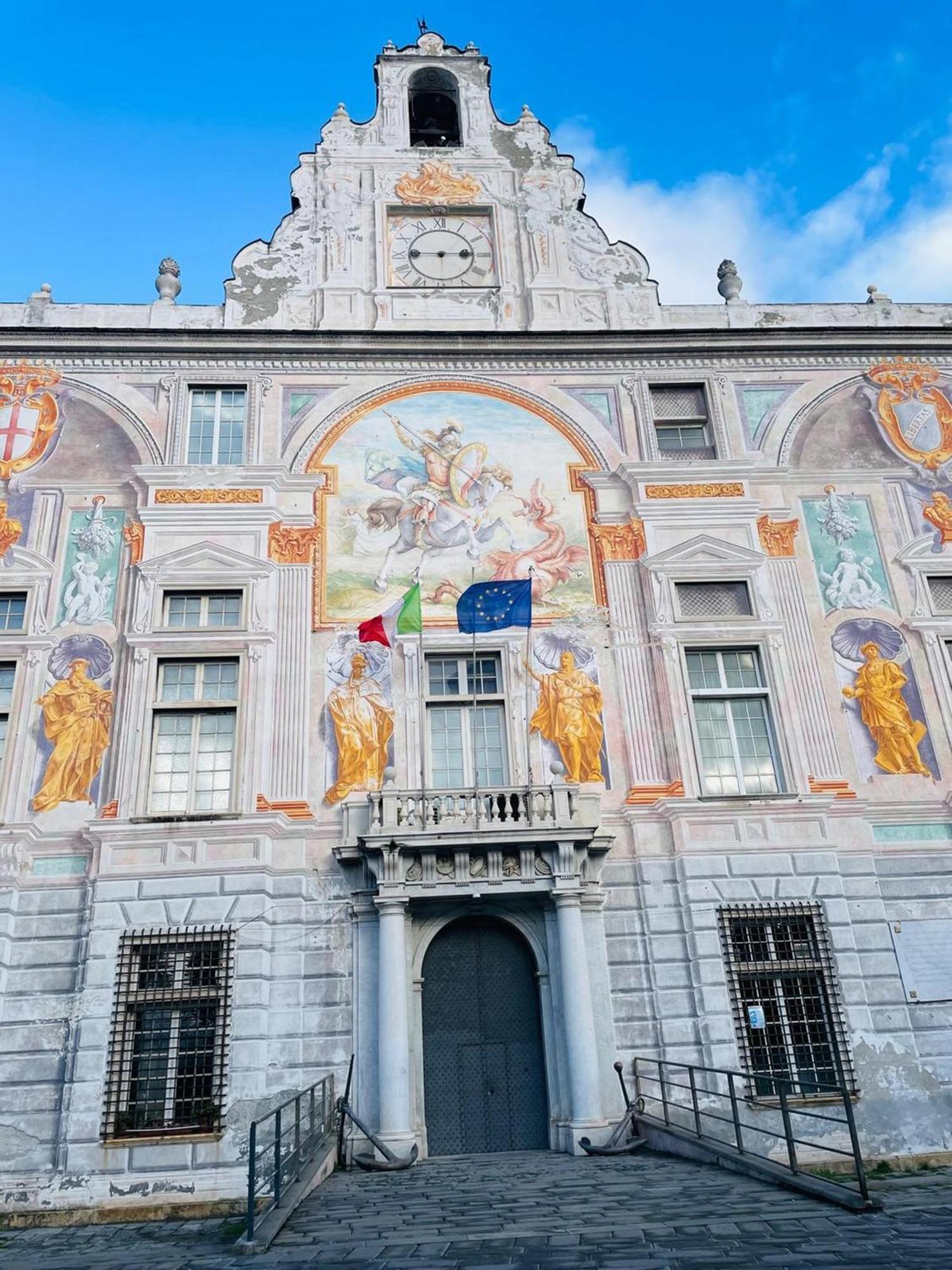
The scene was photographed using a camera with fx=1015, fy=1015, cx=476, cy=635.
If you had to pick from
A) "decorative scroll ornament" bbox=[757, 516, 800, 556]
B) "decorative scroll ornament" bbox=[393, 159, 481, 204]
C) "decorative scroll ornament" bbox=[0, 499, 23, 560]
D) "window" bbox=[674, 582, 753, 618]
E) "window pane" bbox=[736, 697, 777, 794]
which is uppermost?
"decorative scroll ornament" bbox=[393, 159, 481, 204]

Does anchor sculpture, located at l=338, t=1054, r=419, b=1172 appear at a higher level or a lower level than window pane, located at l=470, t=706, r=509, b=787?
lower

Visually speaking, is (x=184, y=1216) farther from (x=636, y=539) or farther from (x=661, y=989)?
(x=636, y=539)

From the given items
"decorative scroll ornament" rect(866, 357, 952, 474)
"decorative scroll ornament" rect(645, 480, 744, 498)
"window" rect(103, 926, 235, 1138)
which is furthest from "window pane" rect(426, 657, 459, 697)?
"decorative scroll ornament" rect(866, 357, 952, 474)

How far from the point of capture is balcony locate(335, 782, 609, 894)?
52.6ft

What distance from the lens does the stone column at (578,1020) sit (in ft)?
49.4

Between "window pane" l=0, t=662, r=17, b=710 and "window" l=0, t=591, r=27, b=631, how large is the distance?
0.66 m

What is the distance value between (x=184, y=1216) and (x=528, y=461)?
14.2 metres

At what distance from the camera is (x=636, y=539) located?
64.6 ft

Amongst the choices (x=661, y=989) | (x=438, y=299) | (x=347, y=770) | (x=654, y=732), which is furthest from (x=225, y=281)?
(x=661, y=989)

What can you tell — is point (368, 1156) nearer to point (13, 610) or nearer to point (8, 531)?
point (13, 610)

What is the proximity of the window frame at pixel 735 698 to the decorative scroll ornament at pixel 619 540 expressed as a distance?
7.09 ft

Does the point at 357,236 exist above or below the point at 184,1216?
above

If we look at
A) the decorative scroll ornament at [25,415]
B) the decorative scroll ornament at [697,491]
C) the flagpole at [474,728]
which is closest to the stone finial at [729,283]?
the decorative scroll ornament at [697,491]

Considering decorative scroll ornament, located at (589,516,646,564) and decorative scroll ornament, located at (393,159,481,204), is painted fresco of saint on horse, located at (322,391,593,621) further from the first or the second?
decorative scroll ornament, located at (393,159,481,204)
